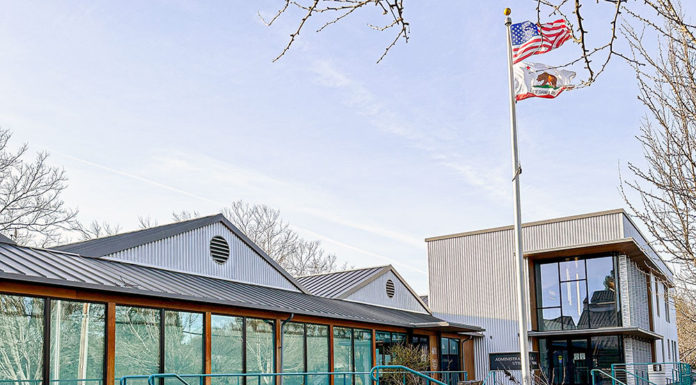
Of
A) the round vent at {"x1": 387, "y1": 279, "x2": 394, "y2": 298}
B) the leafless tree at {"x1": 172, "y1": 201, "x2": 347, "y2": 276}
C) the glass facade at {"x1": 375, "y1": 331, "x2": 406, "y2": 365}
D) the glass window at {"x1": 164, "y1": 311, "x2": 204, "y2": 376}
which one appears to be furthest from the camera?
the leafless tree at {"x1": 172, "y1": 201, "x2": 347, "y2": 276}

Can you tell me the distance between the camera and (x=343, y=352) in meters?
19.0

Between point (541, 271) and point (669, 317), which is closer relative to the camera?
point (541, 271)

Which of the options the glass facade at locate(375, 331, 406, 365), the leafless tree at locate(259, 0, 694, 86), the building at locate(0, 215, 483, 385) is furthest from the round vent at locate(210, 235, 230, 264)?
the leafless tree at locate(259, 0, 694, 86)

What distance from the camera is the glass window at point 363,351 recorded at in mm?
19672

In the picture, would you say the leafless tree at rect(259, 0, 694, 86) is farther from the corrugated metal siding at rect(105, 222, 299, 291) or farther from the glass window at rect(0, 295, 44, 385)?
the corrugated metal siding at rect(105, 222, 299, 291)

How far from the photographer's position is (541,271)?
24.9m

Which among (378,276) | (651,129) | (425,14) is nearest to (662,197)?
(651,129)

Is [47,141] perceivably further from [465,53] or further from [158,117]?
[465,53]

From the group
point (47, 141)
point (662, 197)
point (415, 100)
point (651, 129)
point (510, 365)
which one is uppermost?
Result: point (47, 141)

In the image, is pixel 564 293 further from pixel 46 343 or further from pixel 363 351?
pixel 46 343

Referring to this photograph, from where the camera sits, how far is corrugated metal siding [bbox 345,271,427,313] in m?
24.7

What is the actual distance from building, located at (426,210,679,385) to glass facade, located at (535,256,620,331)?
0.11 ft

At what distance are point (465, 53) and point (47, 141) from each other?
27954 mm

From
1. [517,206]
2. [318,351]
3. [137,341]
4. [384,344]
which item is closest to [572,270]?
[384,344]
